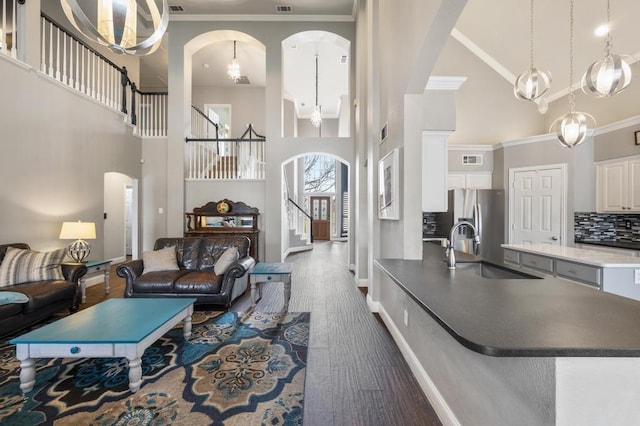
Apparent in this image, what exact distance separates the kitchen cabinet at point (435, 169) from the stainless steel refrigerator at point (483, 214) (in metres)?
1.74

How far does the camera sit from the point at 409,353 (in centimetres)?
255

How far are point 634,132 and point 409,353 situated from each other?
479 cm

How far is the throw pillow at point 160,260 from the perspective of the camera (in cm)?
420

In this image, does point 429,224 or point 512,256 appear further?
point 429,224

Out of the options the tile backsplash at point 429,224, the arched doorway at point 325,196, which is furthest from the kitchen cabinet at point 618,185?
the arched doorway at point 325,196

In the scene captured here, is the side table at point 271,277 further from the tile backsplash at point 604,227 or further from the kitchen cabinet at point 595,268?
the tile backsplash at point 604,227

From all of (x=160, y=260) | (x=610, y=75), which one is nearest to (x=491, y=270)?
(x=610, y=75)

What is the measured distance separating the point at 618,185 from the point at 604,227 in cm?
84

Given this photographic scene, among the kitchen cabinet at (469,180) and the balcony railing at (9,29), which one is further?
the kitchen cabinet at (469,180)

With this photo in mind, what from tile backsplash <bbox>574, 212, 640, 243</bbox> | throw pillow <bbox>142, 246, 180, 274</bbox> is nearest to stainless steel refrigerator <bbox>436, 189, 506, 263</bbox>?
tile backsplash <bbox>574, 212, 640, 243</bbox>

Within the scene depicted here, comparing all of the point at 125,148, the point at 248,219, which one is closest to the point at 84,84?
the point at 125,148

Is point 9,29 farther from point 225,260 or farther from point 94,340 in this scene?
point 94,340

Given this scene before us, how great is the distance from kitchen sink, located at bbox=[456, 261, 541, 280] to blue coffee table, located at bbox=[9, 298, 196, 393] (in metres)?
2.57

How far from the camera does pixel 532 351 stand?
95cm
